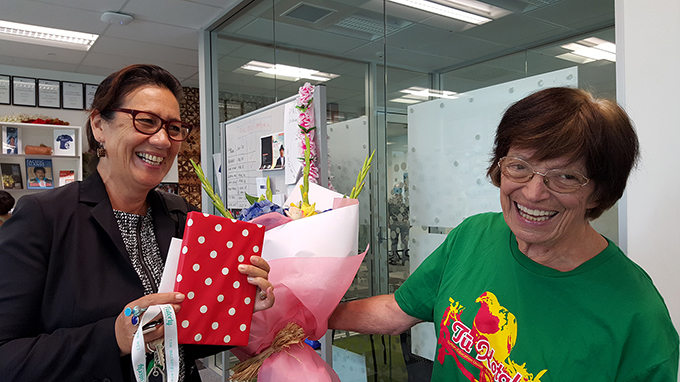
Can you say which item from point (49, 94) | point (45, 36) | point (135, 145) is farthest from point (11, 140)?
point (135, 145)

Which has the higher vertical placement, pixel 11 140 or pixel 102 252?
pixel 11 140

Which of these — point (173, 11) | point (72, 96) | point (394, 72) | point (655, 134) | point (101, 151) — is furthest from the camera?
point (72, 96)

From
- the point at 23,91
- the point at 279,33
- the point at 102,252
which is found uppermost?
the point at 23,91

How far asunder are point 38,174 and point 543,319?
6415 mm

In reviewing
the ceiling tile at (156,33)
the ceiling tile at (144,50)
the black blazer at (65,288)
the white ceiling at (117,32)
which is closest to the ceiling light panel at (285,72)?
the white ceiling at (117,32)

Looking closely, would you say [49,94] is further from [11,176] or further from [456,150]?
[456,150]

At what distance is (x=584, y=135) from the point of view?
3.11ft

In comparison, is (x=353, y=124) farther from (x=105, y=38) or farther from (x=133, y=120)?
(x=105, y=38)

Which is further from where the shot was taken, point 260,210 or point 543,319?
point 260,210

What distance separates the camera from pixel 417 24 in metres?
2.30

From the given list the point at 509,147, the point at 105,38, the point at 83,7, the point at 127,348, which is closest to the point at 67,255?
the point at 127,348

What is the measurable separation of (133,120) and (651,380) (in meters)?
1.28

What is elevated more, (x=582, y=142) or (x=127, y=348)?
(x=582, y=142)

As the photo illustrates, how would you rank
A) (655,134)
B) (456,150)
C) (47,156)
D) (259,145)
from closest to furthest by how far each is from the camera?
(655,134)
(456,150)
(259,145)
(47,156)
